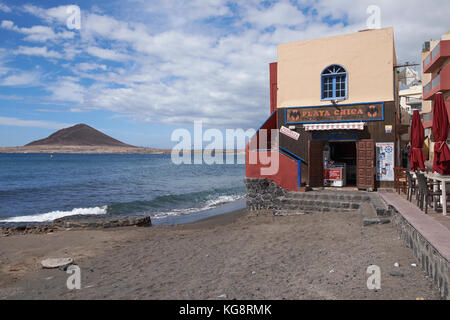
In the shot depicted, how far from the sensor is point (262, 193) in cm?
1270

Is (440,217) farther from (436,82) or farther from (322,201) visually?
(436,82)

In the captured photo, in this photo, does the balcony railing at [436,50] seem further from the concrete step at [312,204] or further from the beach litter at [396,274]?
the beach litter at [396,274]

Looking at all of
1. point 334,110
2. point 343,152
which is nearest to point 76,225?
point 334,110

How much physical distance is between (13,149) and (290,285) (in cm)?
19794

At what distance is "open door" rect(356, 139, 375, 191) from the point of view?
12.1 m

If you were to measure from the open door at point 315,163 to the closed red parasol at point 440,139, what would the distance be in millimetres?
5785

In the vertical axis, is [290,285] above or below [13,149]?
below

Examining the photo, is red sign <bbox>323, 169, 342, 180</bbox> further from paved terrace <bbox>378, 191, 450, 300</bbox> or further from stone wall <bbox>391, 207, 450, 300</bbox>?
stone wall <bbox>391, 207, 450, 300</bbox>

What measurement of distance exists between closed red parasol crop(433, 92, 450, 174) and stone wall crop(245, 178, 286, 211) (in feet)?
19.7

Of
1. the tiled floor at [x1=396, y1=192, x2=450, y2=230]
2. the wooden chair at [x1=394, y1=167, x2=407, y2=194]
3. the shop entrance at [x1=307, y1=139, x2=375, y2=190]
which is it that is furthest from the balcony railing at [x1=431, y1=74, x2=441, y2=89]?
the tiled floor at [x1=396, y1=192, x2=450, y2=230]

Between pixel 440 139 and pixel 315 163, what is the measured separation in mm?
6078
